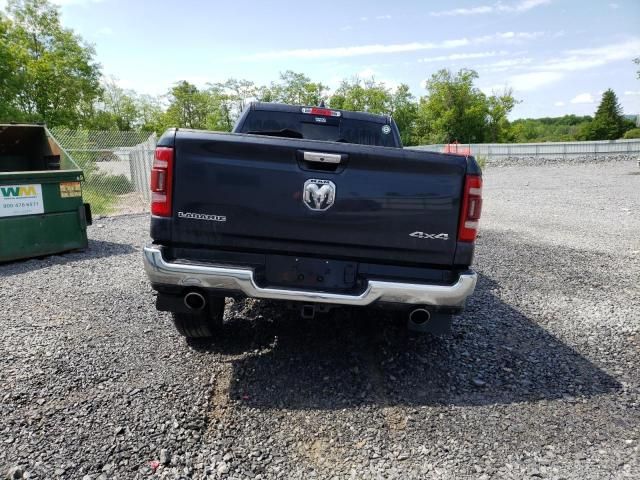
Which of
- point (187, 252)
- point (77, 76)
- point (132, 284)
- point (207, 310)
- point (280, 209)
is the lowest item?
point (132, 284)

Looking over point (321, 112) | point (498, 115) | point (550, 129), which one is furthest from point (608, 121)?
point (321, 112)

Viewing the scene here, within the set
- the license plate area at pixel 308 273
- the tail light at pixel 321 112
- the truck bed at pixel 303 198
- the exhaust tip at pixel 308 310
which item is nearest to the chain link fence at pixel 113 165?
the tail light at pixel 321 112

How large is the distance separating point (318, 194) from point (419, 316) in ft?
3.60

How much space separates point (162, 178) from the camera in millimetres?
2938

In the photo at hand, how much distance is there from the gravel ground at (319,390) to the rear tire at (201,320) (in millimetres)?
176

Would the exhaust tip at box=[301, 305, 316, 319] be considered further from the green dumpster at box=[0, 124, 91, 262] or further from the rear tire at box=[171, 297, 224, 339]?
the green dumpster at box=[0, 124, 91, 262]

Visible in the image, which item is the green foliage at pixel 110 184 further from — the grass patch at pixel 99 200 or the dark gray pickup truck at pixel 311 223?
the dark gray pickup truck at pixel 311 223

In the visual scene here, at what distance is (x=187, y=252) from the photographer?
3061 millimetres

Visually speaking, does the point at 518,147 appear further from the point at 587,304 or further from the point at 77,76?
the point at 587,304

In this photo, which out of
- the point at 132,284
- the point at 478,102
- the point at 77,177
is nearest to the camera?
the point at 132,284

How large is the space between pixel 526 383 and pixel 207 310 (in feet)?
8.09

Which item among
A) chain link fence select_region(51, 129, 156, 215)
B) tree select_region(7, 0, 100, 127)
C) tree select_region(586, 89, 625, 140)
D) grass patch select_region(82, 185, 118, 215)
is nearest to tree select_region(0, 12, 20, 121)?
tree select_region(7, 0, 100, 127)

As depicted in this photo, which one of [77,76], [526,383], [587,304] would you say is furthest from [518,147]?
[526,383]

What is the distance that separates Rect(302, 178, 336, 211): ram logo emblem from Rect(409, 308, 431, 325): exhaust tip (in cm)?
93
